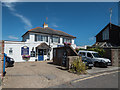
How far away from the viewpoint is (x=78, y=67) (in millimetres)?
7453

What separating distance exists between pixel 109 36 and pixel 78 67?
19739mm

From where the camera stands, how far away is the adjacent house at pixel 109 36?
67.1ft

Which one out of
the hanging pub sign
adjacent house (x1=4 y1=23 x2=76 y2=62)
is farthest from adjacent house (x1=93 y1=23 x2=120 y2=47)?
the hanging pub sign

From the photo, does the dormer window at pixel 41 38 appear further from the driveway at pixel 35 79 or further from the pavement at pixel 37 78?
the driveway at pixel 35 79

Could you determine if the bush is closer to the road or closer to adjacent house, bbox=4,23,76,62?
the road

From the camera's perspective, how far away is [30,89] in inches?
165

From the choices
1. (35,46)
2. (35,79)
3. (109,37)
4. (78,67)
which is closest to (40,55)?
(35,46)

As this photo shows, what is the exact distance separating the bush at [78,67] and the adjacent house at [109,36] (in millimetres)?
13479

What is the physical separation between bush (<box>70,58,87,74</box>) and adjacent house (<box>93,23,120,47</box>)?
1348 cm

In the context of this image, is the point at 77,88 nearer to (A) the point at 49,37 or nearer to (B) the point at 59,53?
(B) the point at 59,53

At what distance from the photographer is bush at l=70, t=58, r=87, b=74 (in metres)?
7.33

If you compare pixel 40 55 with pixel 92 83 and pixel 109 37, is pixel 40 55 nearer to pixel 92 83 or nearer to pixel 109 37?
pixel 92 83

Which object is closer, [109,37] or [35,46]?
[35,46]

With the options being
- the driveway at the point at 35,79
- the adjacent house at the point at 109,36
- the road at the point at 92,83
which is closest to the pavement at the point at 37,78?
the driveway at the point at 35,79
